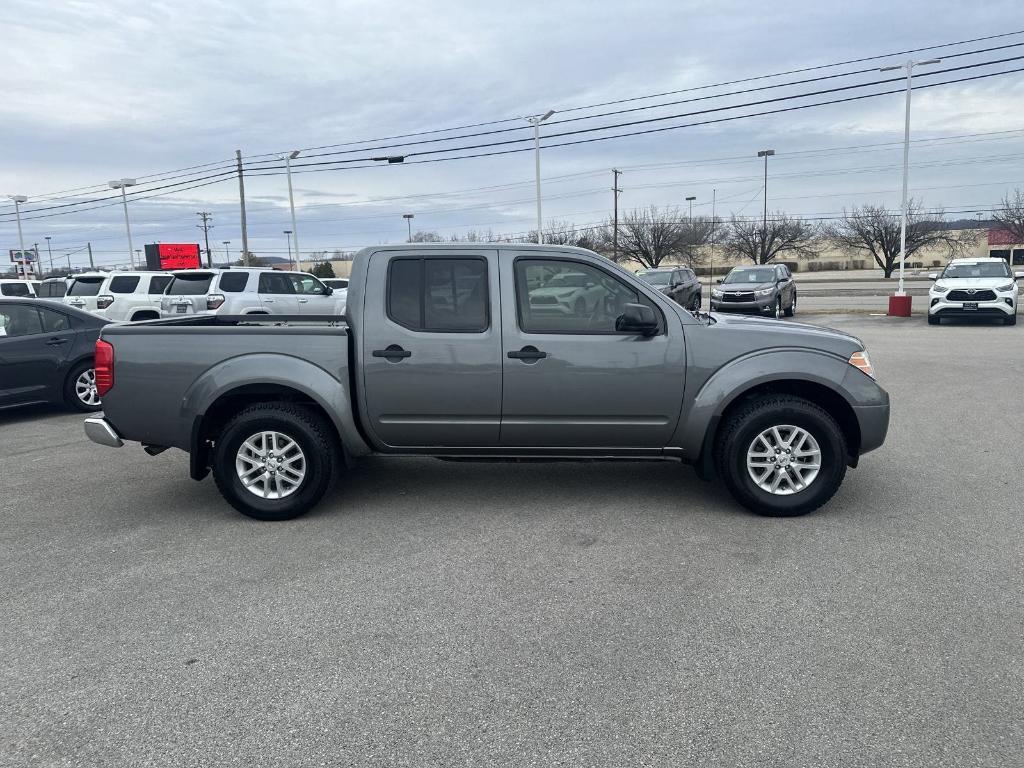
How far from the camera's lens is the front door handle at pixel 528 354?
5.14 metres

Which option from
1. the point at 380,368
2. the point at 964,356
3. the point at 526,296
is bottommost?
the point at 964,356

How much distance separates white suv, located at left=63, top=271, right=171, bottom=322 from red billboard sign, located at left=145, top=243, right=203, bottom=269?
124 ft

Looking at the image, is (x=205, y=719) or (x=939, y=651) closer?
(x=205, y=719)

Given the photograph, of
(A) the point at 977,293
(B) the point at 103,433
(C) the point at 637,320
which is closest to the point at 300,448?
(B) the point at 103,433

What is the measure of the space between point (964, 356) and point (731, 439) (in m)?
10.4

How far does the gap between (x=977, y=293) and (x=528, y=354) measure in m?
18.1

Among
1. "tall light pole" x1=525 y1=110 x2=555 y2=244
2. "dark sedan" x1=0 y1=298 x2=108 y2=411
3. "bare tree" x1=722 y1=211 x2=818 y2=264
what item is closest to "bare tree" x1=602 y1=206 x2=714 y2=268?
"bare tree" x1=722 y1=211 x2=818 y2=264

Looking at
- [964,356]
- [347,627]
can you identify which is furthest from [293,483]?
[964,356]

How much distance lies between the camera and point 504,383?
17.0ft

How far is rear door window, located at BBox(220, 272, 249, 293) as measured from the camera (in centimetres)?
1738

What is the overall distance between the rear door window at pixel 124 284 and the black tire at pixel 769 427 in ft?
53.3

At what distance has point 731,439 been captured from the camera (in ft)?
16.9

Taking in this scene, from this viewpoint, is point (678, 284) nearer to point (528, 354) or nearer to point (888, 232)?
point (528, 354)

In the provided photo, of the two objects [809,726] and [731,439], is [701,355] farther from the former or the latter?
[809,726]
